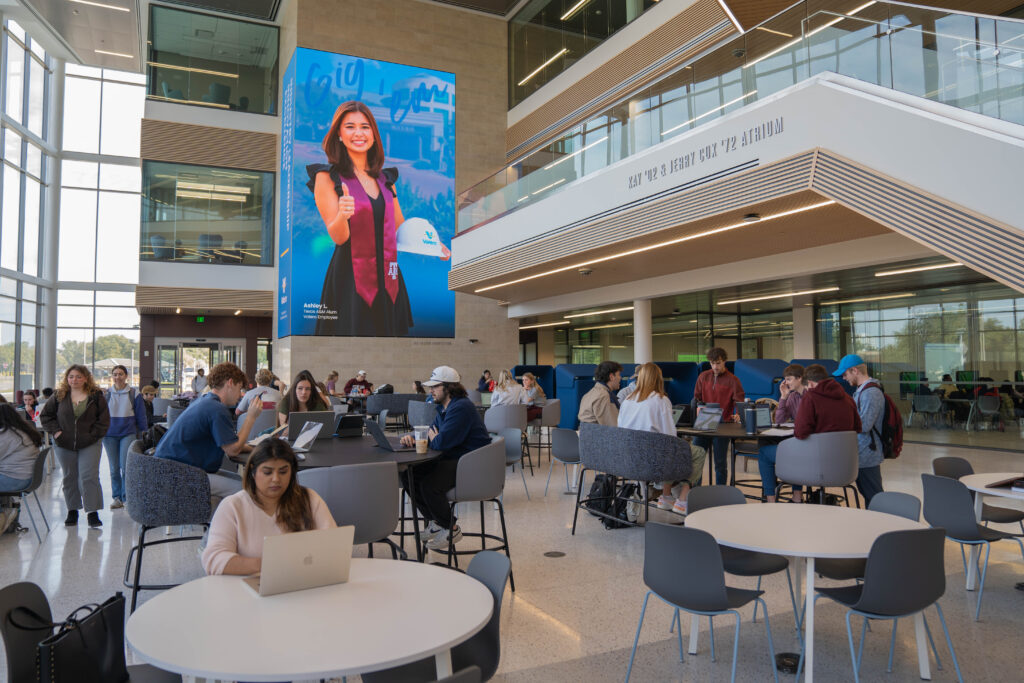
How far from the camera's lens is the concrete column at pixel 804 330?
50.1 ft

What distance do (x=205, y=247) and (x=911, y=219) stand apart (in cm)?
1734

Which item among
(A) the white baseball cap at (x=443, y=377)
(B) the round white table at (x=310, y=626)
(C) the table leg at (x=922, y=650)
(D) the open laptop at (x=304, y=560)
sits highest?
(A) the white baseball cap at (x=443, y=377)

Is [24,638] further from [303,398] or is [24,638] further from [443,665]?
[303,398]

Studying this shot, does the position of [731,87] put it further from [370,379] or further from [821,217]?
[370,379]

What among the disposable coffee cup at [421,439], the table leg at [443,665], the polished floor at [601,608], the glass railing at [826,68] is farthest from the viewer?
the glass railing at [826,68]

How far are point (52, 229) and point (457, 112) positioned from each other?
470 inches

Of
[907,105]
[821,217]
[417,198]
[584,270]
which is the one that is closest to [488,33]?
[417,198]

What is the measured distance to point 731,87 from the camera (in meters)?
8.55

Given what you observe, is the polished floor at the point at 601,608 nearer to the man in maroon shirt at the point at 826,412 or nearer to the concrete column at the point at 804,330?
the man in maroon shirt at the point at 826,412

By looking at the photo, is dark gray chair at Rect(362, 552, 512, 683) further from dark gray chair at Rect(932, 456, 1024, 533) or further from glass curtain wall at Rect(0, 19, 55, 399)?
glass curtain wall at Rect(0, 19, 55, 399)

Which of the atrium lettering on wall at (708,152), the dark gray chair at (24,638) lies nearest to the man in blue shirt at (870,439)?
the atrium lettering on wall at (708,152)

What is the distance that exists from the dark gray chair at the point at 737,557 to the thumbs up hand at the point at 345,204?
14.5 m

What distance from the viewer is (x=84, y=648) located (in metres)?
1.84

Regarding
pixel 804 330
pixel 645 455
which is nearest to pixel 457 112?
pixel 804 330
